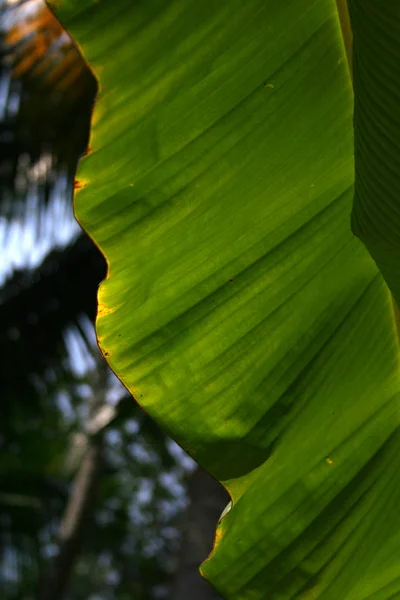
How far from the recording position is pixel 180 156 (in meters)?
0.73

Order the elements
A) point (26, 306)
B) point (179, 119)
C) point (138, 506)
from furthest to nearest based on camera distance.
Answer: point (138, 506)
point (26, 306)
point (179, 119)

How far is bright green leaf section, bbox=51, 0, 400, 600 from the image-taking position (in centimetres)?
71

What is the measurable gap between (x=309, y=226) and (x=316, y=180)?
5 centimetres

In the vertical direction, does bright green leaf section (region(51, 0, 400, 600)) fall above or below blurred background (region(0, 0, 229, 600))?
Answer: above

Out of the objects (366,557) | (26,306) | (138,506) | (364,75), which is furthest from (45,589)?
(138,506)

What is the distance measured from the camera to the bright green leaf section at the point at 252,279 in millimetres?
713

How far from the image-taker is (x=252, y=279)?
760 millimetres

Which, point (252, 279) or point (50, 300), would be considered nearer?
point (252, 279)

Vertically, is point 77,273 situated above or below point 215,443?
below

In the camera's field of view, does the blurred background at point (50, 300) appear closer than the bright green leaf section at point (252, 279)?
No

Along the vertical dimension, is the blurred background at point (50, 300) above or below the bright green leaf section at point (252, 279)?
below

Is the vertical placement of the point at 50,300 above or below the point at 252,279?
below

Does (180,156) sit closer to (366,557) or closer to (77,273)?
(366,557)

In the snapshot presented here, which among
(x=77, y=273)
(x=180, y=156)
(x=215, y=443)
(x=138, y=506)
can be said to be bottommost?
(x=138, y=506)
